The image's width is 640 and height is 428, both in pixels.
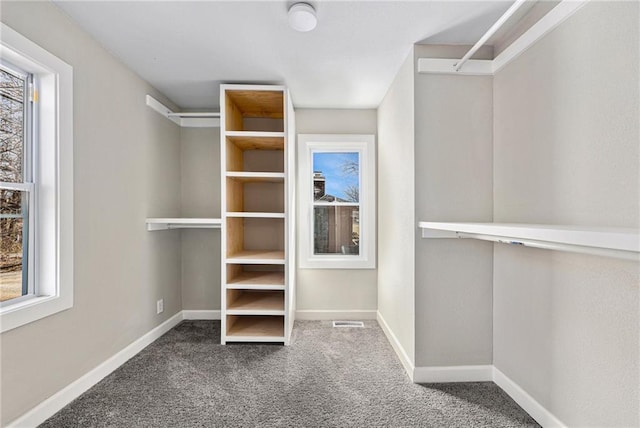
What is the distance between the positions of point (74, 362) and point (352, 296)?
97.6 inches

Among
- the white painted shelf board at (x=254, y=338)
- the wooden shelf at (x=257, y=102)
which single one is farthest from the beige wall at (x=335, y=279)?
the white painted shelf board at (x=254, y=338)

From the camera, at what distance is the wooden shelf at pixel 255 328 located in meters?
2.91

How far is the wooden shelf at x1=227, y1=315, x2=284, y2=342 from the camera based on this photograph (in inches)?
115

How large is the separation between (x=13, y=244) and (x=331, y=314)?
2.73m

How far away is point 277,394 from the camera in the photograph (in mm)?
2092

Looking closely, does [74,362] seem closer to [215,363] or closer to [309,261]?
[215,363]

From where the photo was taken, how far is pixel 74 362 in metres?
2.02

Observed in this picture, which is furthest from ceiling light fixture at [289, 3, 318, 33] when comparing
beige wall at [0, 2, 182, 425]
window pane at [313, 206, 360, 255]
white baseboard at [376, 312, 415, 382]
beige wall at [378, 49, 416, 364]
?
white baseboard at [376, 312, 415, 382]

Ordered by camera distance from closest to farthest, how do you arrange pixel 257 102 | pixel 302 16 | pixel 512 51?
pixel 302 16
pixel 512 51
pixel 257 102

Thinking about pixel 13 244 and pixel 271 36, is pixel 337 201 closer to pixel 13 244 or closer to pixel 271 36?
pixel 271 36

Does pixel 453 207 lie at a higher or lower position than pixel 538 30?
lower

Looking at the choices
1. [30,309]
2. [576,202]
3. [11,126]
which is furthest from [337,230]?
[11,126]

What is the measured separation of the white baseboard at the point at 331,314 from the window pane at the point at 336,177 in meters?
1.24

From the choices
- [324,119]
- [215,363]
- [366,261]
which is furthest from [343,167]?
[215,363]
